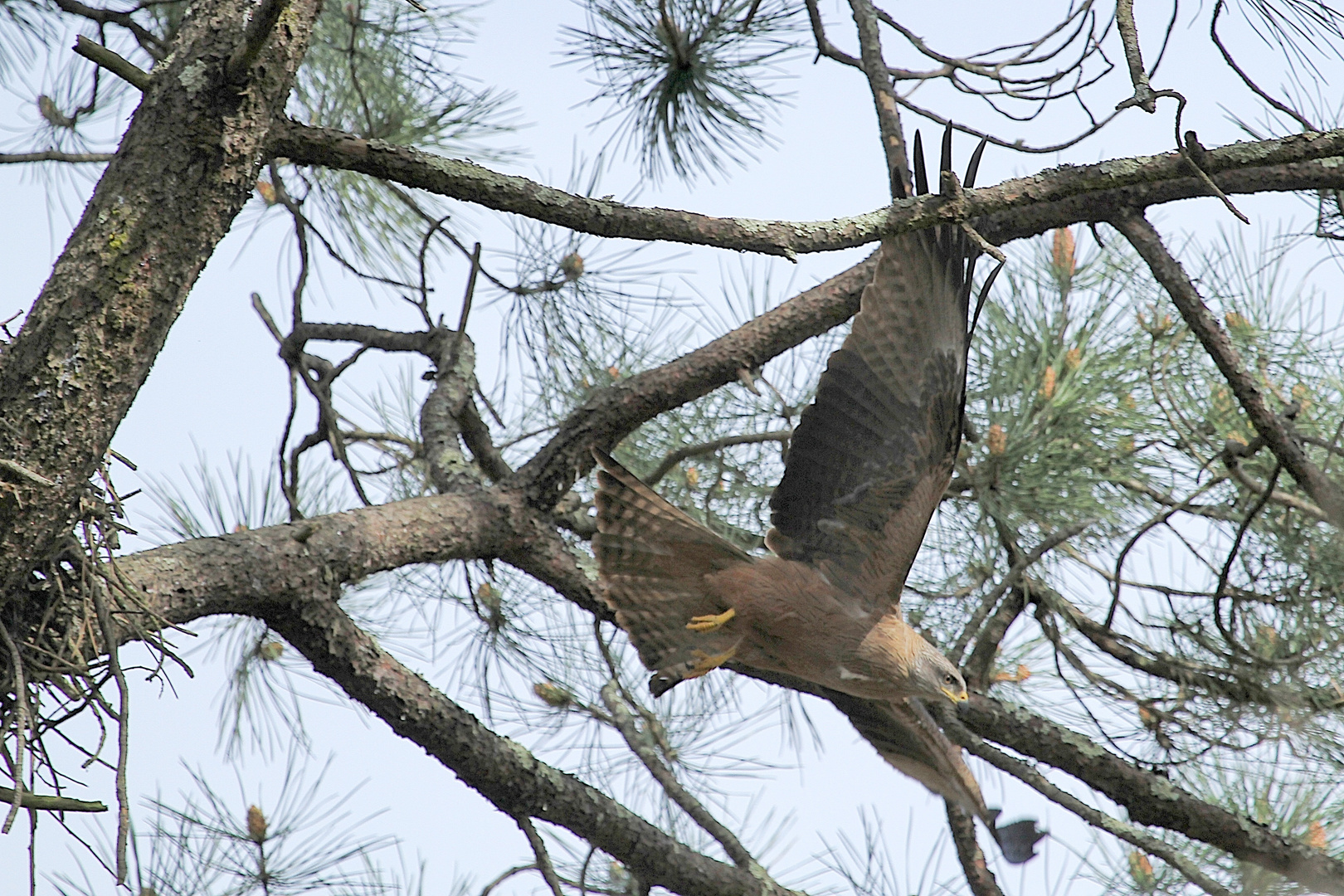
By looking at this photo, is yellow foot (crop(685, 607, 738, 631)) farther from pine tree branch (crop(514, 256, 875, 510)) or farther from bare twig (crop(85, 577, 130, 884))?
bare twig (crop(85, 577, 130, 884))

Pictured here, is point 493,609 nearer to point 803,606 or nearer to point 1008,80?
point 803,606

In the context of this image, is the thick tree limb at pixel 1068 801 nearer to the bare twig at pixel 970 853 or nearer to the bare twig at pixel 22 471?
the bare twig at pixel 970 853

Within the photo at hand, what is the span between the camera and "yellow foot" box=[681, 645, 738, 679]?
2.40 metres

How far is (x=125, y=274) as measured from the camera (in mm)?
1499

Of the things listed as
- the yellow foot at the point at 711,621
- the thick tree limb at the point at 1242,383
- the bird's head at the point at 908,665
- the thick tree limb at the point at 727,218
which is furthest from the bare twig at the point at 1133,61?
the yellow foot at the point at 711,621

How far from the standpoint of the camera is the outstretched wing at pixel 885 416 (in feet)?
7.57

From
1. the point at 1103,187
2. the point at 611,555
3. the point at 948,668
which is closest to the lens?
the point at 1103,187

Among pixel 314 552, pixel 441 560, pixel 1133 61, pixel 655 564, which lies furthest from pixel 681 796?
pixel 1133 61

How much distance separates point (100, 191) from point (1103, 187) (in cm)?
150

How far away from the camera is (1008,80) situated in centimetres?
255

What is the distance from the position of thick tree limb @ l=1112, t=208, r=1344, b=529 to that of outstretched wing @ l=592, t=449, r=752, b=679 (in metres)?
1.05

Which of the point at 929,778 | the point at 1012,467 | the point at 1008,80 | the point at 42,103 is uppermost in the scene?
the point at 42,103

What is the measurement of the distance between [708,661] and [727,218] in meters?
1.02

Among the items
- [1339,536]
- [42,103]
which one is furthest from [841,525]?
[42,103]
